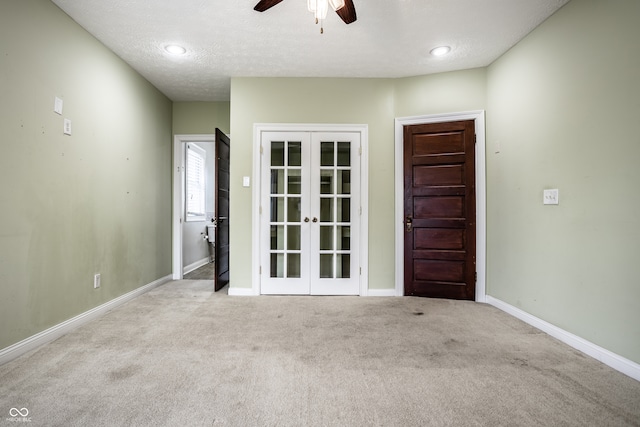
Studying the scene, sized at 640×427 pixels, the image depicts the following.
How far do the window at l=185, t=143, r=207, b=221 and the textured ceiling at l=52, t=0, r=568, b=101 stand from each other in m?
1.90

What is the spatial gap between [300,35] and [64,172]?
7.62ft

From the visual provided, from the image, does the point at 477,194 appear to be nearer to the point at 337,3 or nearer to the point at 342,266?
the point at 342,266

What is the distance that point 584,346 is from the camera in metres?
2.16

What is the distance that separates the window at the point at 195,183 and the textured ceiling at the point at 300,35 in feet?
6.24

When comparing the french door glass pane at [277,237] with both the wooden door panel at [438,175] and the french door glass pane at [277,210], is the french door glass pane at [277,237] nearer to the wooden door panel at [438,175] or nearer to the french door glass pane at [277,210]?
the french door glass pane at [277,210]

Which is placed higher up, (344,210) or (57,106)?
(57,106)

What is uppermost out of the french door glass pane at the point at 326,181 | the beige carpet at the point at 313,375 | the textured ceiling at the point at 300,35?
the textured ceiling at the point at 300,35

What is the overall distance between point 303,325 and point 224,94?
130 inches

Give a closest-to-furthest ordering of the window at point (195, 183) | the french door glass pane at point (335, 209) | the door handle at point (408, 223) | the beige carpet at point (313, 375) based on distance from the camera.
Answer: the beige carpet at point (313, 375) → the door handle at point (408, 223) → the french door glass pane at point (335, 209) → the window at point (195, 183)

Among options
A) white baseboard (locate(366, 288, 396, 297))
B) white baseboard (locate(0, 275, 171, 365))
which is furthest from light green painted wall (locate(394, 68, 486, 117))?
white baseboard (locate(0, 275, 171, 365))

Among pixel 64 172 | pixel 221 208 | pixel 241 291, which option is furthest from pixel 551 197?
pixel 64 172

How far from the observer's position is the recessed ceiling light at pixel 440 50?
2988 mm

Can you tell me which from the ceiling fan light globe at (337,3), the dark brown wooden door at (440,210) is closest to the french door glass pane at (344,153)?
the dark brown wooden door at (440,210)

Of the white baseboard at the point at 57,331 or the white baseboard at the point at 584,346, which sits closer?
the white baseboard at the point at 584,346
